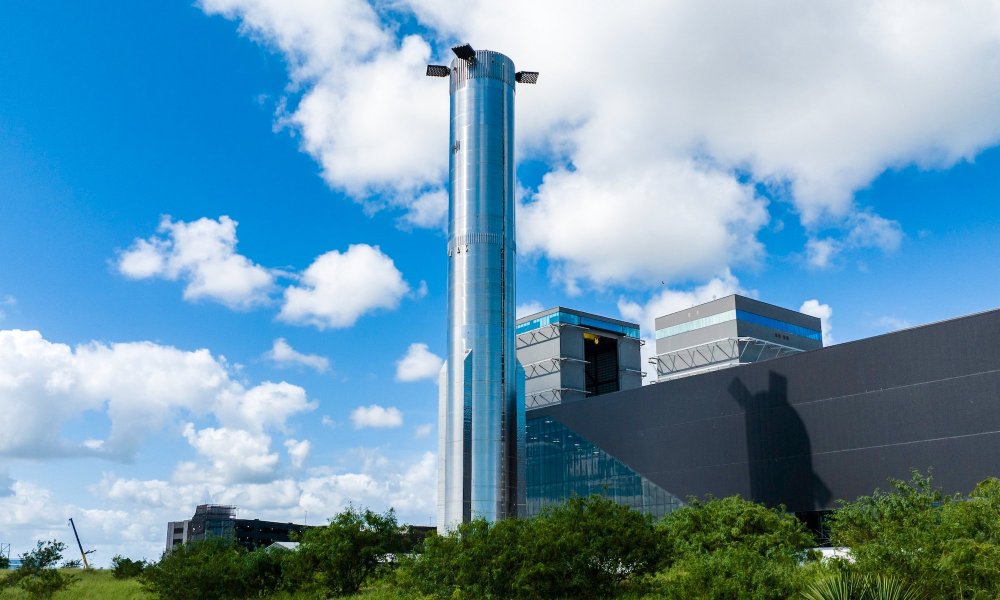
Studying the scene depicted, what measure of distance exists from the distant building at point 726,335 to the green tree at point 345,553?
7957cm

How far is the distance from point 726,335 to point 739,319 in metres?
2.70

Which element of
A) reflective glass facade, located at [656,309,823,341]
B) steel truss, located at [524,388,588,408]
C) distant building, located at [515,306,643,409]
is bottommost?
steel truss, located at [524,388,588,408]

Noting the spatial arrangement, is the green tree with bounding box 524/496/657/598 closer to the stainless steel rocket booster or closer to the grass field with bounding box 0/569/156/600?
the grass field with bounding box 0/569/156/600

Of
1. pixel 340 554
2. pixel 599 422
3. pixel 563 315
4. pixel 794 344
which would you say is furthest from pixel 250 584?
pixel 794 344

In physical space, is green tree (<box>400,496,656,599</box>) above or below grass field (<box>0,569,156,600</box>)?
above

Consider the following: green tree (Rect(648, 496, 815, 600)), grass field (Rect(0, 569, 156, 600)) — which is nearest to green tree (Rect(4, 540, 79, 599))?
grass field (Rect(0, 569, 156, 600))

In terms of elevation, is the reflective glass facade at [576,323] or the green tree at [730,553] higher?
the reflective glass facade at [576,323]

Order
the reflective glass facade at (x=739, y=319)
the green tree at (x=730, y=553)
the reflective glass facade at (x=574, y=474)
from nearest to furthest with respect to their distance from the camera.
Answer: the green tree at (x=730, y=553) < the reflective glass facade at (x=574, y=474) < the reflective glass facade at (x=739, y=319)

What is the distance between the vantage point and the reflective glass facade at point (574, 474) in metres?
67.2

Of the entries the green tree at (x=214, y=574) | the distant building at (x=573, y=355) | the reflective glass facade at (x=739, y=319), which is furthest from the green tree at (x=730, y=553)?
the reflective glass facade at (x=739, y=319)

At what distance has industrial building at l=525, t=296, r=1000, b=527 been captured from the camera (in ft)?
155

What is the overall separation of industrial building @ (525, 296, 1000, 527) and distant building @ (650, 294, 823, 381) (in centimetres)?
4195

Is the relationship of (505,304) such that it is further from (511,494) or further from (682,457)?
(682,457)

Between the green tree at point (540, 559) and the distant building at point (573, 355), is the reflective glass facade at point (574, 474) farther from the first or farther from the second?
the green tree at point (540, 559)
